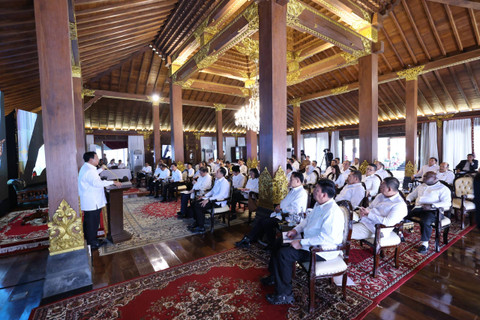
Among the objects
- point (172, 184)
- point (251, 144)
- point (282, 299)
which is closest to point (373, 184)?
point (282, 299)

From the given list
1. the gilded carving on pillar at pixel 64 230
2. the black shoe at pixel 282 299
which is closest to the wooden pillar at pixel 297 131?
Result: the black shoe at pixel 282 299

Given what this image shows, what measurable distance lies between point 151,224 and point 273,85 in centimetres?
370

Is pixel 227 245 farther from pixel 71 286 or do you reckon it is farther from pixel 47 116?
pixel 47 116

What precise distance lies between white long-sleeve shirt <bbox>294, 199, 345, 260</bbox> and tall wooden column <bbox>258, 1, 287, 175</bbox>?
4.74 feet

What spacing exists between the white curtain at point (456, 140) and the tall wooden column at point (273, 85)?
10.8 metres

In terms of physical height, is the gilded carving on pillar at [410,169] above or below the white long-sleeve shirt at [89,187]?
below

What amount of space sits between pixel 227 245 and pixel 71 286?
2009 mm

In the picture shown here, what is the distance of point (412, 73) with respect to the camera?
7.23 metres

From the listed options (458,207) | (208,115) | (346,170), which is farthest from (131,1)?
(208,115)

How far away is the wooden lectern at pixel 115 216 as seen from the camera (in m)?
3.85

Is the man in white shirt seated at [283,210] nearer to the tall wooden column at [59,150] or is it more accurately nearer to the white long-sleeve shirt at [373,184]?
the tall wooden column at [59,150]

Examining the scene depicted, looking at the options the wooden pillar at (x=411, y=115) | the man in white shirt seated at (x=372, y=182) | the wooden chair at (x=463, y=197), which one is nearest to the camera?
the wooden chair at (x=463, y=197)

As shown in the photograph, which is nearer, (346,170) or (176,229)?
(176,229)

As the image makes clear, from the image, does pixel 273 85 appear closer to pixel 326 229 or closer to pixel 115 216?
pixel 326 229
